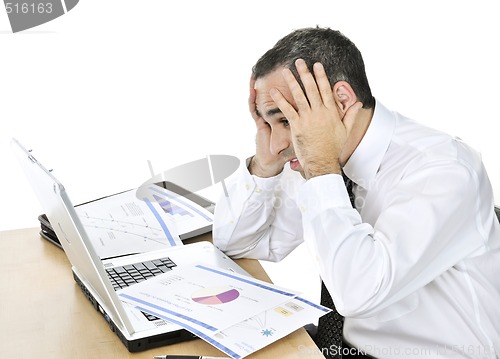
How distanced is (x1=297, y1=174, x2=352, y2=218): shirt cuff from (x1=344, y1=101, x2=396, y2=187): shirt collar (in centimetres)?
16

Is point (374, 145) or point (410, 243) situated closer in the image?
point (410, 243)

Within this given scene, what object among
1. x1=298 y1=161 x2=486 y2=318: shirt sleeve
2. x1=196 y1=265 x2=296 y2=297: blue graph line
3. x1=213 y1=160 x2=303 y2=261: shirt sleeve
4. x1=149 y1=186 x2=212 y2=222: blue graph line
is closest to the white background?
x1=149 y1=186 x2=212 y2=222: blue graph line

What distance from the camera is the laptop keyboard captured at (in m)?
1.56

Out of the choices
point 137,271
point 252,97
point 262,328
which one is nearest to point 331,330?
point 262,328

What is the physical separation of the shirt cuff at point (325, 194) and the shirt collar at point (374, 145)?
16 cm

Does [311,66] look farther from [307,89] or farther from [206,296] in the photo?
[206,296]

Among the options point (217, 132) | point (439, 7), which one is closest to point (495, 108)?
point (439, 7)

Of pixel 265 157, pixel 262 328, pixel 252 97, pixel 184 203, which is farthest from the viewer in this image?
pixel 184 203

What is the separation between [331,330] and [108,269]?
0.53m

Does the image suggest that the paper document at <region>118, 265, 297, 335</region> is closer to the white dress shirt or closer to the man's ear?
the white dress shirt

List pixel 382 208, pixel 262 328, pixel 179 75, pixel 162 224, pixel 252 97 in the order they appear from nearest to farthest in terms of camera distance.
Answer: pixel 262 328, pixel 382 208, pixel 252 97, pixel 162 224, pixel 179 75

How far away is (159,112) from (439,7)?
1.37 m

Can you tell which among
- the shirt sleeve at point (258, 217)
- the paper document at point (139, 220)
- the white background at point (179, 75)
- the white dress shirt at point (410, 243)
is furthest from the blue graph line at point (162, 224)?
the white background at point (179, 75)

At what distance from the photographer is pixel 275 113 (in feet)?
5.14
